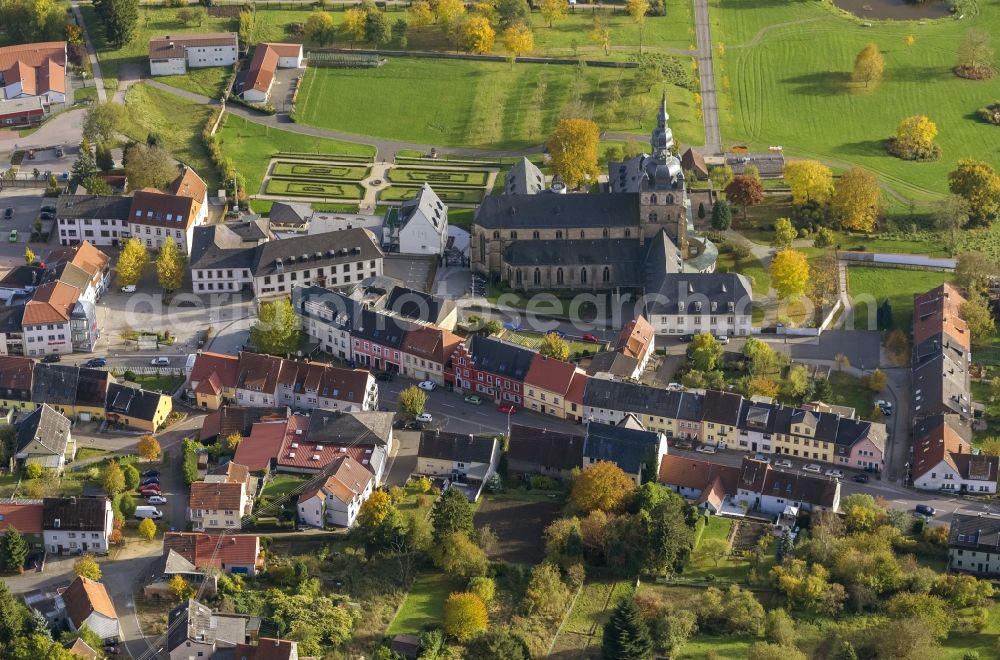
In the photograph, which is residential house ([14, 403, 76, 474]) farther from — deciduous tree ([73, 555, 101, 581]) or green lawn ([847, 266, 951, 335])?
green lawn ([847, 266, 951, 335])

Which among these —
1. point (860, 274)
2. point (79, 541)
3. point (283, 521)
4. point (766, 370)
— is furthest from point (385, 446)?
point (860, 274)

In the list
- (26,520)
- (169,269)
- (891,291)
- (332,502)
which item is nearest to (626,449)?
(332,502)

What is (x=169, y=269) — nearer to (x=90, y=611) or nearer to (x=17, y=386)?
(x=17, y=386)

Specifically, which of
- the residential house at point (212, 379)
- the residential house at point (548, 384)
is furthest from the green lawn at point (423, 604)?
the residential house at point (212, 379)

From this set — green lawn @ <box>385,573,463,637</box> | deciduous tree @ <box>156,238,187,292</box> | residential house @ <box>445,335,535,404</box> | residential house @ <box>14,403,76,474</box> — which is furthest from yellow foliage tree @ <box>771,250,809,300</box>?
residential house @ <box>14,403,76,474</box>

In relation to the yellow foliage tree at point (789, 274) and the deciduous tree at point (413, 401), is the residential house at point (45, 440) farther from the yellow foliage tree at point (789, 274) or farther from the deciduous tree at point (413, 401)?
the yellow foliage tree at point (789, 274)

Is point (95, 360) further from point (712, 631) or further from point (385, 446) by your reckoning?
point (712, 631)
